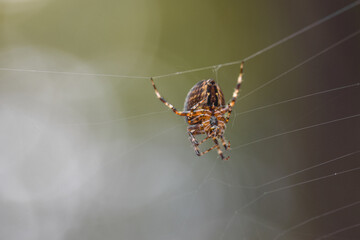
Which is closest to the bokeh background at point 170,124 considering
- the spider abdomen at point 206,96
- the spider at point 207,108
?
the spider at point 207,108

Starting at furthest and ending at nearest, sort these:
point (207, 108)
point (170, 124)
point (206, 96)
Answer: point (170, 124)
point (207, 108)
point (206, 96)

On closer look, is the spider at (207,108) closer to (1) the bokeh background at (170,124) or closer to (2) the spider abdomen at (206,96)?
(2) the spider abdomen at (206,96)

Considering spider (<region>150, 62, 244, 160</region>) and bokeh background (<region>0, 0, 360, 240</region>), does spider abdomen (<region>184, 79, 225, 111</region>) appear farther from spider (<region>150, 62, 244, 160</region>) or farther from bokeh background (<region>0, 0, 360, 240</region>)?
bokeh background (<region>0, 0, 360, 240</region>)

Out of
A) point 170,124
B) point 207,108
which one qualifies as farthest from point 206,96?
point 170,124

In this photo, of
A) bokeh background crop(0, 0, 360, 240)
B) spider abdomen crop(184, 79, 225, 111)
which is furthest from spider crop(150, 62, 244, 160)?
bokeh background crop(0, 0, 360, 240)

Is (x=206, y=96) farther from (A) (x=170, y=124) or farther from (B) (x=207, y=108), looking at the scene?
(A) (x=170, y=124)

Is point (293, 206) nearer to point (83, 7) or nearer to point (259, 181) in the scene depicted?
point (259, 181)
